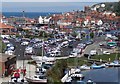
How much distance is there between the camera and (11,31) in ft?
68.0

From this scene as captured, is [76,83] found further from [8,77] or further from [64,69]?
[8,77]

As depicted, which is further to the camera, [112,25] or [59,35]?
[112,25]

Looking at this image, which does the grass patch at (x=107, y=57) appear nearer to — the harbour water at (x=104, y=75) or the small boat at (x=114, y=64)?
the small boat at (x=114, y=64)

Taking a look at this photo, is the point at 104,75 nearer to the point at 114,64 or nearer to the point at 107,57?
the point at 114,64

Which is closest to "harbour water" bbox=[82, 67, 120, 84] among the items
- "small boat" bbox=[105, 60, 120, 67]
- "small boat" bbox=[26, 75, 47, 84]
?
"small boat" bbox=[105, 60, 120, 67]

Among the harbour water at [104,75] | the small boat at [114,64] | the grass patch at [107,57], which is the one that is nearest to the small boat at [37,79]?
the harbour water at [104,75]

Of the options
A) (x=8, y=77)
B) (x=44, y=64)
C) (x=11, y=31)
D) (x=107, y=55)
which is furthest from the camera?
(x=11, y=31)

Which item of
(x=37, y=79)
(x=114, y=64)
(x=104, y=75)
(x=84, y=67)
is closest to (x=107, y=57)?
(x=114, y=64)

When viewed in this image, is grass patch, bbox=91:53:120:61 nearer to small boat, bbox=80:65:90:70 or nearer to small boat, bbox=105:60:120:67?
small boat, bbox=105:60:120:67

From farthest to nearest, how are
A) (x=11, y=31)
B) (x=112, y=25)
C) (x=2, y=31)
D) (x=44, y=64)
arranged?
(x=112, y=25) → (x=11, y=31) → (x=2, y=31) → (x=44, y=64)

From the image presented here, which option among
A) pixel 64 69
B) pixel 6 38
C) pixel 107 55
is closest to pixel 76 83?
pixel 64 69

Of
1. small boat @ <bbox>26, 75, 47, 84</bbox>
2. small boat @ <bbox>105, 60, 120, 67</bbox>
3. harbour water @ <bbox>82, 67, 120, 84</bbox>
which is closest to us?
small boat @ <bbox>26, 75, 47, 84</bbox>

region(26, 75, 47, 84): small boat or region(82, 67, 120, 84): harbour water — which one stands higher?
region(26, 75, 47, 84): small boat

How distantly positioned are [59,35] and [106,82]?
10506 millimetres
